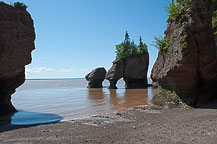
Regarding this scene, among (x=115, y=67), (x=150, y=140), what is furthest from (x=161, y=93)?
(x=115, y=67)

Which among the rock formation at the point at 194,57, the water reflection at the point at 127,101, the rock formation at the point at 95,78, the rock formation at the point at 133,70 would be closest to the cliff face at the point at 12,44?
the water reflection at the point at 127,101

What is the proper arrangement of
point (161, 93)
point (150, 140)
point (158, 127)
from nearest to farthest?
point (150, 140) < point (158, 127) < point (161, 93)

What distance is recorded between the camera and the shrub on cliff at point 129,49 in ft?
139

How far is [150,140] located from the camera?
16.0 feet

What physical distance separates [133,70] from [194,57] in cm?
3101

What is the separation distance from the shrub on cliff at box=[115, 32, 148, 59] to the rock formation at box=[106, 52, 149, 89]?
1097mm

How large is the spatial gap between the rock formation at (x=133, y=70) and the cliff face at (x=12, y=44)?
1185 inches

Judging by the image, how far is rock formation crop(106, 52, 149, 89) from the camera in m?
41.1

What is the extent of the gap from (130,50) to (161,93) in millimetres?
31926

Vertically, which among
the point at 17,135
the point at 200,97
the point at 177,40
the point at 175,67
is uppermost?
the point at 177,40

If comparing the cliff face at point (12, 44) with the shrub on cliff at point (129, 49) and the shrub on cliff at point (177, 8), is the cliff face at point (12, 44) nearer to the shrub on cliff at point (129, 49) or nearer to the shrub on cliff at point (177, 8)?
the shrub on cliff at point (177, 8)

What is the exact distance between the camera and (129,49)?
43.2 m

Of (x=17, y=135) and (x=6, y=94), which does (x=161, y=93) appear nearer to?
(x=17, y=135)

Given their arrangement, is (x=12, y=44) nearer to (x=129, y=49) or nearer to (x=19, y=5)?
(x=19, y=5)
